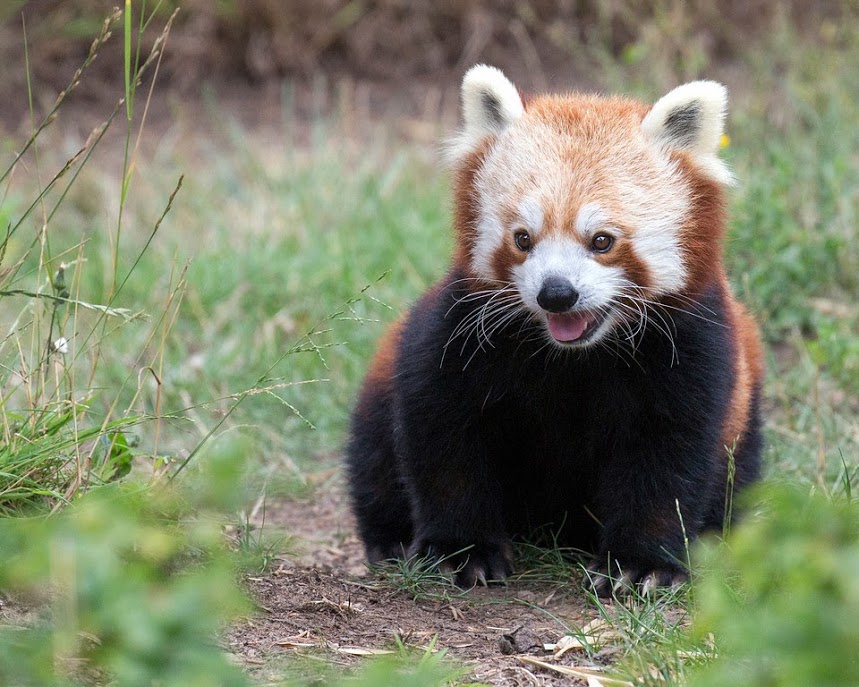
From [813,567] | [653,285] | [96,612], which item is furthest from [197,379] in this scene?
[813,567]

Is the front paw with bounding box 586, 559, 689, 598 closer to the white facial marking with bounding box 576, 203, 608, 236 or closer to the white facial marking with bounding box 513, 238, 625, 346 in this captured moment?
the white facial marking with bounding box 513, 238, 625, 346

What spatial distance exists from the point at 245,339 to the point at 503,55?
5.00m

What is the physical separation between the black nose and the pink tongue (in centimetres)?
11

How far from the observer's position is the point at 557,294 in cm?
325

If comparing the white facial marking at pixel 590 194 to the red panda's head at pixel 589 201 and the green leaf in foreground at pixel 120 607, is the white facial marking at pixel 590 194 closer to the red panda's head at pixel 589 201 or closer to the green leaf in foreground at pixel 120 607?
the red panda's head at pixel 589 201

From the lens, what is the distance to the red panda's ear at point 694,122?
3.53m

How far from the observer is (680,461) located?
3.46 metres

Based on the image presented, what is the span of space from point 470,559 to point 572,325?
85cm

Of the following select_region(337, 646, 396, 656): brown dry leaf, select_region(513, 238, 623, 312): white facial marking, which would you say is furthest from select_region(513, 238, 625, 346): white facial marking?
select_region(337, 646, 396, 656): brown dry leaf

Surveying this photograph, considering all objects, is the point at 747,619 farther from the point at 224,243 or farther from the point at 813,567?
the point at 224,243

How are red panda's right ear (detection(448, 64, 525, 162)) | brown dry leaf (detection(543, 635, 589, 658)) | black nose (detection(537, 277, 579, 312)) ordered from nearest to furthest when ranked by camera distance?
brown dry leaf (detection(543, 635, 589, 658)), black nose (detection(537, 277, 579, 312)), red panda's right ear (detection(448, 64, 525, 162))

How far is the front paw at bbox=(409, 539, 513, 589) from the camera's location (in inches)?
142

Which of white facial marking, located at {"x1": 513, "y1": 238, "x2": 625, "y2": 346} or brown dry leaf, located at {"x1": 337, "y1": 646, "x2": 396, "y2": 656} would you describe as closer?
brown dry leaf, located at {"x1": 337, "y1": 646, "x2": 396, "y2": 656}

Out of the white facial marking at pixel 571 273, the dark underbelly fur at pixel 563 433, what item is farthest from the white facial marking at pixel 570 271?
the dark underbelly fur at pixel 563 433
